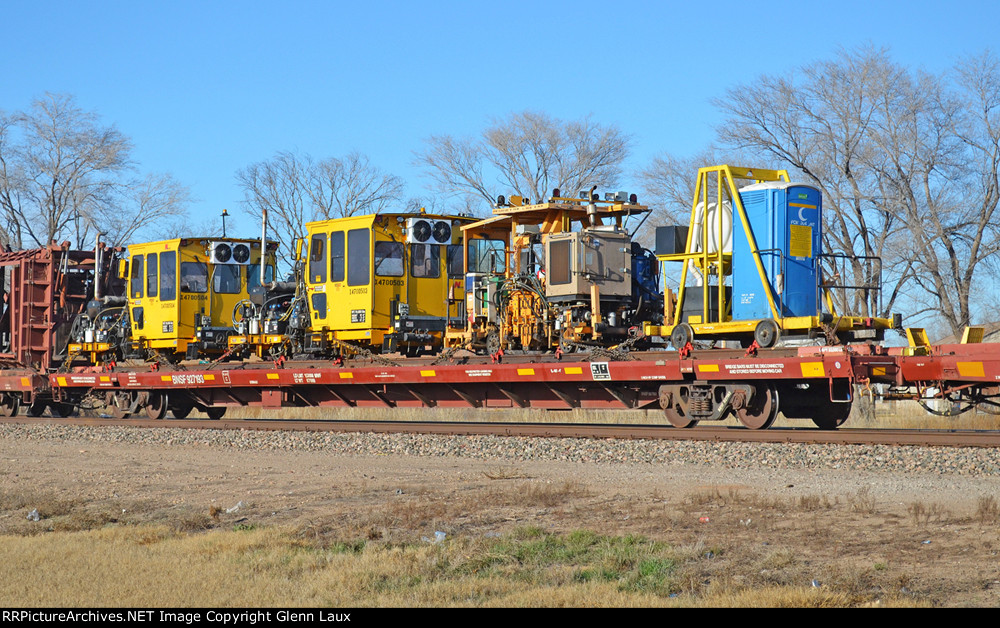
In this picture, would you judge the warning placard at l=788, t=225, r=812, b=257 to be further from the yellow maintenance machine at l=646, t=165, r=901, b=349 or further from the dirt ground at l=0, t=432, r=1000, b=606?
the dirt ground at l=0, t=432, r=1000, b=606

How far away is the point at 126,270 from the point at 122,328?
4.28 ft

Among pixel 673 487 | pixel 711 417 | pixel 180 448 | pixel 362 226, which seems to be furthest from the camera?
pixel 362 226

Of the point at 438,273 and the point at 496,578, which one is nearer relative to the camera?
the point at 496,578

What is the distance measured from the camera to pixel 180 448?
→ 15.1 metres

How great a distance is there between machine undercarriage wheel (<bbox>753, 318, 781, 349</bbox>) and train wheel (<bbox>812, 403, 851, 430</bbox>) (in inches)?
74.3

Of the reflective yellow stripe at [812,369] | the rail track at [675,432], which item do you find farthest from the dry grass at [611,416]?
the reflective yellow stripe at [812,369]

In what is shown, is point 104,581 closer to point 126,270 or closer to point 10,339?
point 126,270

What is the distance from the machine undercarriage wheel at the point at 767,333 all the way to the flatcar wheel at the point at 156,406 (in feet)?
44.5

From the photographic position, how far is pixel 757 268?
1363 centimetres

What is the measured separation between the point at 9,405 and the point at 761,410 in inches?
746

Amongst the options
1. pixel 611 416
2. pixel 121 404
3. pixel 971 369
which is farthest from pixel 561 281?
pixel 121 404

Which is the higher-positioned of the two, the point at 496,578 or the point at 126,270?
the point at 126,270

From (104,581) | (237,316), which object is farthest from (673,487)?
(237,316)

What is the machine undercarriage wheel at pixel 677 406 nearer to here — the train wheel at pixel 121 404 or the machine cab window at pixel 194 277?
the machine cab window at pixel 194 277
